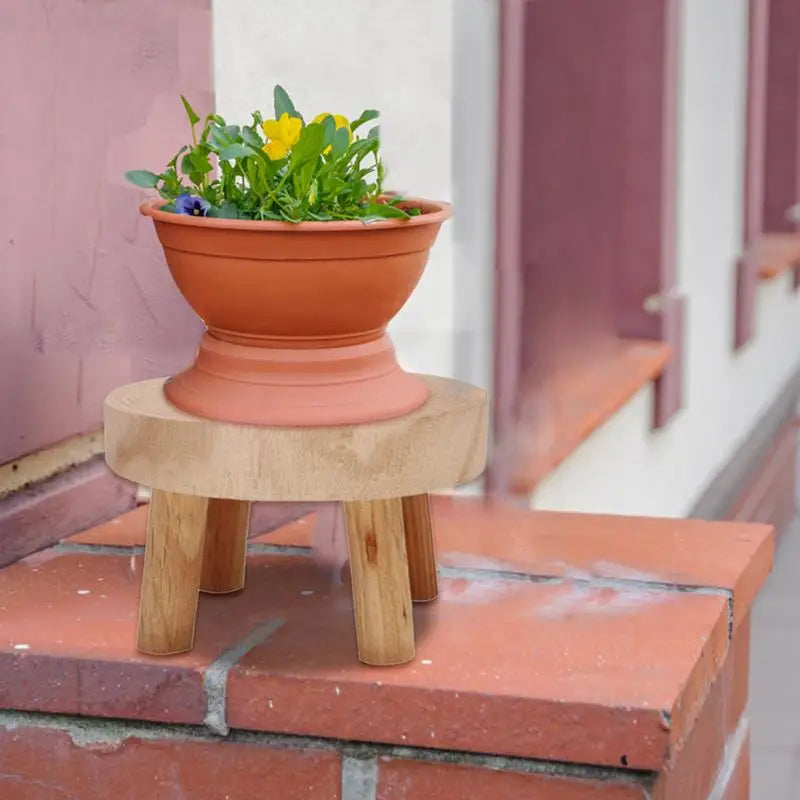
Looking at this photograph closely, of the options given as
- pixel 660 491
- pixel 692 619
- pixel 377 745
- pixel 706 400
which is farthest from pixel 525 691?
pixel 706 400

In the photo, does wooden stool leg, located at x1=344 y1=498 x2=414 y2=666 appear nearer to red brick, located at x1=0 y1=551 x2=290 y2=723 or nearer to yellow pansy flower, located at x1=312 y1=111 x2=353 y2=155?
red brick, located at x1=0 y1=551 x2=290 y2=723

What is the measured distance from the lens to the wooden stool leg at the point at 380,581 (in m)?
1.32

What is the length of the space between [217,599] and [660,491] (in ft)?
9.08

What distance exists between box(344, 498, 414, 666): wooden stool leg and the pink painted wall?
1.34ft

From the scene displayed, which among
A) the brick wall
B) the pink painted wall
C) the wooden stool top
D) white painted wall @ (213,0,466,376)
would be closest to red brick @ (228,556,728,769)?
the brick wall

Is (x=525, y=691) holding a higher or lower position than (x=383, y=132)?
lower

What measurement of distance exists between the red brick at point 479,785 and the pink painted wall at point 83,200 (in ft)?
1.62

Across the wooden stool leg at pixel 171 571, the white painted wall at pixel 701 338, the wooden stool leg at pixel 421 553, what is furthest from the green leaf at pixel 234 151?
the white painted wall at pixel 701 338

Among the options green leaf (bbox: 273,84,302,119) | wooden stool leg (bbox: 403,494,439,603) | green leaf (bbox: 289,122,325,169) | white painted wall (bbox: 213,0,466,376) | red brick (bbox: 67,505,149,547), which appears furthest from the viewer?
white painted wall (bbox: 213,0,466,376)

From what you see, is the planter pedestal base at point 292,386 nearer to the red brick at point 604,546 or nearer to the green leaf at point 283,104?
the green leaf at point 283,104

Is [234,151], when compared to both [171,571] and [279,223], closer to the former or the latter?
[279,223]

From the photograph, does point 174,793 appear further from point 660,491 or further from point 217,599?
point 660,491

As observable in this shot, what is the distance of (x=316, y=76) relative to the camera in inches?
78.3

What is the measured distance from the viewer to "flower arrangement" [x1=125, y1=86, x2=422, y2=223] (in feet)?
4.19
